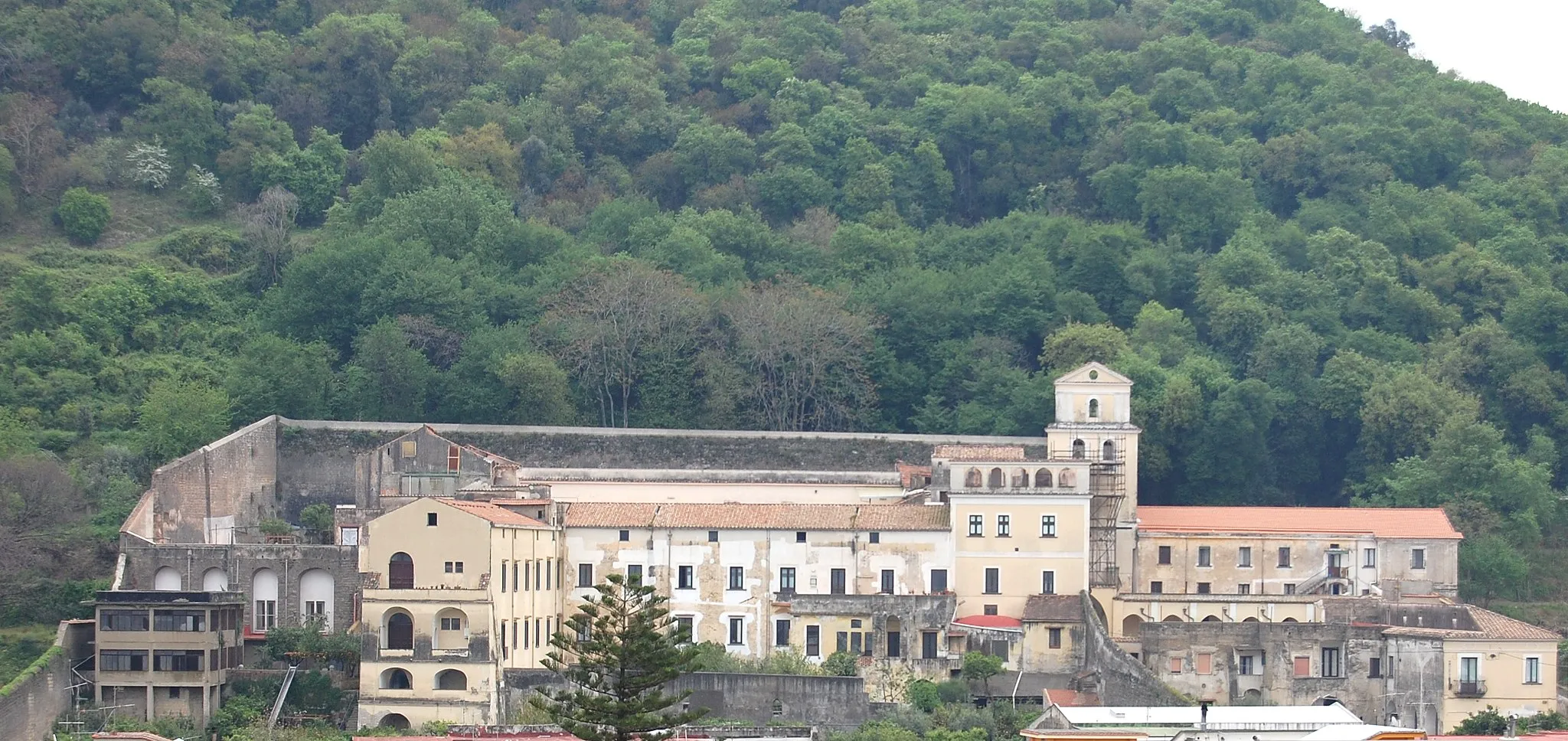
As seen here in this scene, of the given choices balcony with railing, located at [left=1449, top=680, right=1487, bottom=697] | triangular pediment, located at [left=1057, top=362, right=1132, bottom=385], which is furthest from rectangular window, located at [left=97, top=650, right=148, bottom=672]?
balcony with railing, located at [left=1449, top=680, right=1487, bottom=697]

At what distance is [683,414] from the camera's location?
77938mm

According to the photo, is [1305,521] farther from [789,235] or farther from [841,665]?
[789,235]

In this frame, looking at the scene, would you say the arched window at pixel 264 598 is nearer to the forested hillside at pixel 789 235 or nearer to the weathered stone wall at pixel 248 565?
the weathered stone wall at pixel 248 565

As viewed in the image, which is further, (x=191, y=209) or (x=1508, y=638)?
(x=191, y=209)

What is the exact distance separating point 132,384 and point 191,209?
14.0 metres

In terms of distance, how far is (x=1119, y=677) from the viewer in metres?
60.2

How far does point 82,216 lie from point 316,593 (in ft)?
87.2

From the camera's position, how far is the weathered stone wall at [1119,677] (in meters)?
59.6

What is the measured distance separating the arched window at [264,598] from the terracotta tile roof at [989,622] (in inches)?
604

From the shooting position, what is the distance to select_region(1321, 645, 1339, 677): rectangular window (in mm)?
63344

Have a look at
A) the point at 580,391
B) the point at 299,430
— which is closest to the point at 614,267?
the point at 580,391

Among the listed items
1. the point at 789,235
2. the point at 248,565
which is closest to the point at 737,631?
the point at 248,565

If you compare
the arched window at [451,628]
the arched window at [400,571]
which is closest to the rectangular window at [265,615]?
the arched window at [400,571]

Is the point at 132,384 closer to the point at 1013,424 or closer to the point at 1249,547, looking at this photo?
the point at 1013,424
